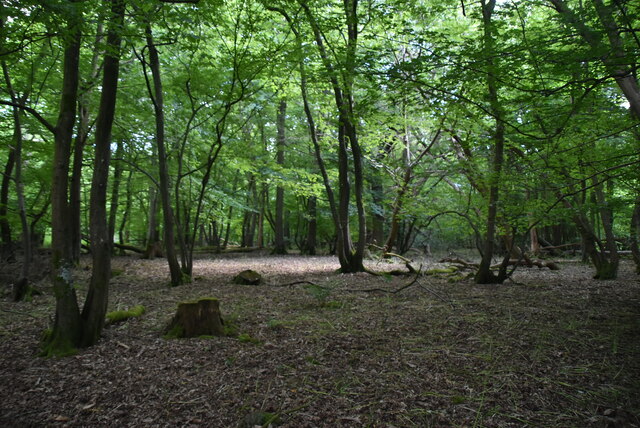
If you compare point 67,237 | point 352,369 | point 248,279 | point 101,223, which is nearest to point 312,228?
point 248,279

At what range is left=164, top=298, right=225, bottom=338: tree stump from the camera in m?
4.12

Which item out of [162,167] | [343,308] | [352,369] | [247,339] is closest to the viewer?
[352,369]

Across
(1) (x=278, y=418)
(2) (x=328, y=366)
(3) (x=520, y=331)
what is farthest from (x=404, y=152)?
(1) (x=278, y=418)

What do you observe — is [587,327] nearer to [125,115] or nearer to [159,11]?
[159,11]

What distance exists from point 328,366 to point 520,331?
2263 millimetres

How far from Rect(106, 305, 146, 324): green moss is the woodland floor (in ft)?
0.56

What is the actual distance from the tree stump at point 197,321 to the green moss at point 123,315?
2.85ft

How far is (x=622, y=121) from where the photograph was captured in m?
5.29

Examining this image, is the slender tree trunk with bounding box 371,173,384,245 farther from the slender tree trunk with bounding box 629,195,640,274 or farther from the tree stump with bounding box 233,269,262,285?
the tree stump with bounding box 233,269,262,285

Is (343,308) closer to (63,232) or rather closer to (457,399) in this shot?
(457,399)

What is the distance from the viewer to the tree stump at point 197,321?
412 centimetres

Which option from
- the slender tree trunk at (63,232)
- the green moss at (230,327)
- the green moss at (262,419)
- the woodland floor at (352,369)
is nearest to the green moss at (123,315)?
the woodland floor at (352,369)

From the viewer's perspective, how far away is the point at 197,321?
4156mm

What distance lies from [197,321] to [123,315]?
1.34m
